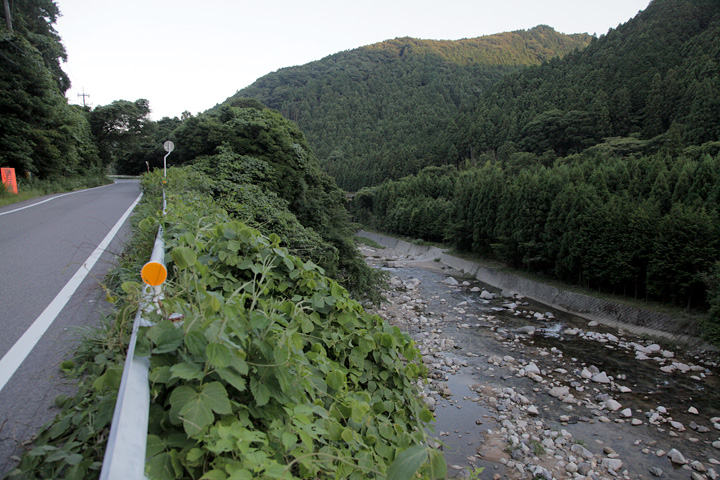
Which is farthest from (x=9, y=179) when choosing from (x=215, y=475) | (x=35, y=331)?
(x=215, y=475)

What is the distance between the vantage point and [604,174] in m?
29.1

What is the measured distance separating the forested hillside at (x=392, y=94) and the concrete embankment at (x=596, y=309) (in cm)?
4883

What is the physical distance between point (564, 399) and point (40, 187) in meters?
21.8

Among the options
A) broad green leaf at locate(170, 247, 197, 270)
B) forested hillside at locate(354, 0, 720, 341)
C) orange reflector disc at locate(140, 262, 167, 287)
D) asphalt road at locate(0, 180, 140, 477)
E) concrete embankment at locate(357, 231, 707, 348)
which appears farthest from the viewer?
forested hillside at locate(354, 0, 720, 341)

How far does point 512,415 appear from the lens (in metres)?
11.4

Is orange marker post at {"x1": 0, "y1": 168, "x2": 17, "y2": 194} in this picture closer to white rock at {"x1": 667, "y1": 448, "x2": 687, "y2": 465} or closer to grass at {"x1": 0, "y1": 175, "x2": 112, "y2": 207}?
grass at {"x1": 0, "y1": 175, "x2": 112, "y2": 207}

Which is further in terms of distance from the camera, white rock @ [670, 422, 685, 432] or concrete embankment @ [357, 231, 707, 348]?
concrete embankment @ [357, 231, 707, 348]

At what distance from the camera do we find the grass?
13.9 meters

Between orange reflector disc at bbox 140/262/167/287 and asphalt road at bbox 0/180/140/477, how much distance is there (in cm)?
81

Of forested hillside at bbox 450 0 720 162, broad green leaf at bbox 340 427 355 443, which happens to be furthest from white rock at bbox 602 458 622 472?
forested hillside at bbox 450 0 720 162

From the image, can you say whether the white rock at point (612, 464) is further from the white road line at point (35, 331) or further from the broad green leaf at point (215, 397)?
the white road line at point (35, 331)

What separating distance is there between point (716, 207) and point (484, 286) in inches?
551

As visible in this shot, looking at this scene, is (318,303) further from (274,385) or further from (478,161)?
(478,161)

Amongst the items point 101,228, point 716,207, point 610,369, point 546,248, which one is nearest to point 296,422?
point 101,228
